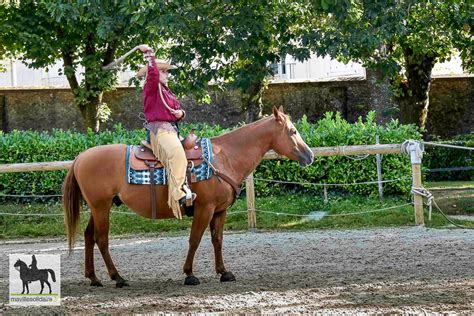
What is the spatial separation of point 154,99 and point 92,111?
12540 millimetres

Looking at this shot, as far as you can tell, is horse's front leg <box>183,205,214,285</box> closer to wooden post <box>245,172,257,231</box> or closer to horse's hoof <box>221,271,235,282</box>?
horse's hoof <box>221,271,235,282</box>

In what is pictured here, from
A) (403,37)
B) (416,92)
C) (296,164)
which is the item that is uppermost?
(403,37)

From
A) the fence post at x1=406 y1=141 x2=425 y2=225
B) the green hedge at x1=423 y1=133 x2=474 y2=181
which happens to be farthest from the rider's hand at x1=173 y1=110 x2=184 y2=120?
the green hedge at x1=423 y1=133 x2=474 y2=181

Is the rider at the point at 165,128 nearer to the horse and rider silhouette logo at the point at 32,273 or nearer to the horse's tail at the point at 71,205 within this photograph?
the horse's tail at the point at 71,205

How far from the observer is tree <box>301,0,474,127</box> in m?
10.4

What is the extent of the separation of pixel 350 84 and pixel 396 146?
988 cm

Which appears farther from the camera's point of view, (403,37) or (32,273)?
(403,37)

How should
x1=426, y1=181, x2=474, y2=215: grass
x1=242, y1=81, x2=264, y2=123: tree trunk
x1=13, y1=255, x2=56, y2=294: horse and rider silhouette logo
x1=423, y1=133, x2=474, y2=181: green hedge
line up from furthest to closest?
x1=423, y1=133, x2=474, y2=181: green hedge < x1=242, y1=81, x2=264, y2=123: tree trunk < x1=426, y1=181, x2=474, y2=215: grass < x1=13, y1=255, x2=56, y2=294: horse and rider silhouette logo

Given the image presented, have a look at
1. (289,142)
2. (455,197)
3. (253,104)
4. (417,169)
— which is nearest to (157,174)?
(289,142)

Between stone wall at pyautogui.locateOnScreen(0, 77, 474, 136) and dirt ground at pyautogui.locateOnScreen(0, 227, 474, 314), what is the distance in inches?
373

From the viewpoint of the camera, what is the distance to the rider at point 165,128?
8008 mm

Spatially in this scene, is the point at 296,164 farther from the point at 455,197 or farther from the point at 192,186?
the point at 192,186

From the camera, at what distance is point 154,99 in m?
8.13

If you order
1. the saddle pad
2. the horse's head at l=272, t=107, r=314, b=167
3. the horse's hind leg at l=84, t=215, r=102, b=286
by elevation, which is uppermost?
the horse's head at l=272, t=107, r=314, b=167
